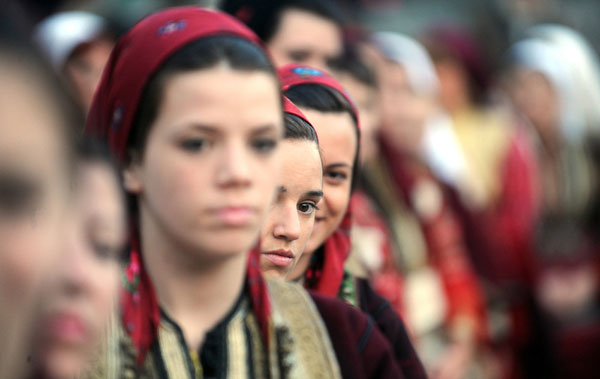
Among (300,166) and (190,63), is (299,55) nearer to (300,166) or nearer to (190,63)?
(300,166)

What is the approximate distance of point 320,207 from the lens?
1.94 m

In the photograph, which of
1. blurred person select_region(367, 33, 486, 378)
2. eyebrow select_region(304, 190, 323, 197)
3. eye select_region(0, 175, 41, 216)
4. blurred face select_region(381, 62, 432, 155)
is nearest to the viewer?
eye select_region(0, 175, 41, 216)

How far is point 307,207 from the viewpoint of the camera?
1.84 meters

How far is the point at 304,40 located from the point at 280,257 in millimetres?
1501

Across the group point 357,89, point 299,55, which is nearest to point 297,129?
point 299,55

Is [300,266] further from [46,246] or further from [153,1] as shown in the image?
[153,1]

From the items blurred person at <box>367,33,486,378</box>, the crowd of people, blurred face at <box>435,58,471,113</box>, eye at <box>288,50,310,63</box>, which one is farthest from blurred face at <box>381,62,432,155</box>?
eye at <box>288,50,310,63</box>

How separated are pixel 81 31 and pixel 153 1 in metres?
3.38

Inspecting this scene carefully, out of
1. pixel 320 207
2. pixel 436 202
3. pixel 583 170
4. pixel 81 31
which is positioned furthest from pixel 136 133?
pixel 583 170

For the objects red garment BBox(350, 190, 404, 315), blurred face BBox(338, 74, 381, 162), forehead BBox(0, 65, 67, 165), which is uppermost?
forehead BBox(0, 65, 67, 165)

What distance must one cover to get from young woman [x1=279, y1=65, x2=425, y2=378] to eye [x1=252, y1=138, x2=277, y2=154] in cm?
31

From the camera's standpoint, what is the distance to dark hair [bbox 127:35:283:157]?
1.66m

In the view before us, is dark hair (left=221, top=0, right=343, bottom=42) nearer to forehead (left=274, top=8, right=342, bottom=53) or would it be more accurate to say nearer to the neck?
forehead (left=274, top=8, right=342, bottom=53)

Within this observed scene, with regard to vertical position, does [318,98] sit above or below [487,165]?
above
